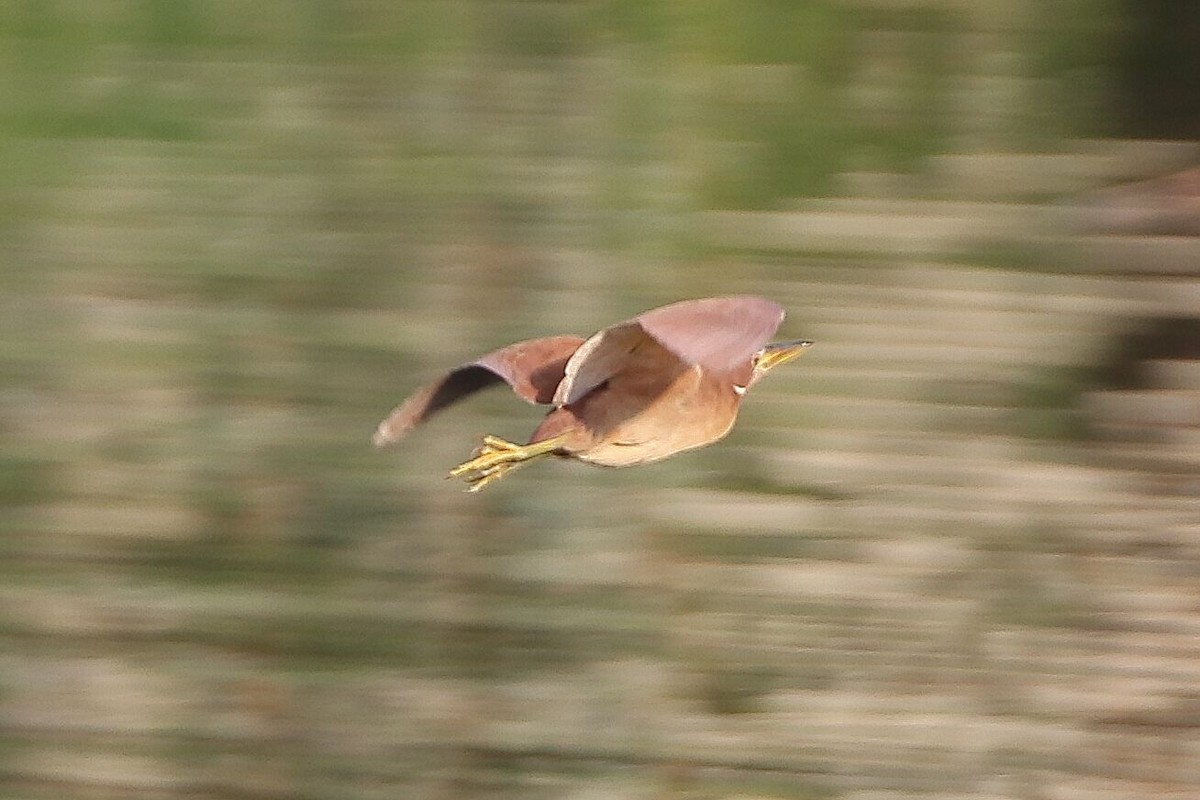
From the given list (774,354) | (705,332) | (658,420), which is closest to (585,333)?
(774,354)

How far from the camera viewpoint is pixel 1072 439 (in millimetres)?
1930

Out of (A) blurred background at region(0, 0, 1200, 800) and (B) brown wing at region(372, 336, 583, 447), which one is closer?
(B) brown wing at region(372, 336, 583, 447)

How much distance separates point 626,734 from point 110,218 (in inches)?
36.6

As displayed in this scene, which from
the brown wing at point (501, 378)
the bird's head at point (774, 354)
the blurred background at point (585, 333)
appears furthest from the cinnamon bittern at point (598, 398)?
the blurred background at point (585, 333)

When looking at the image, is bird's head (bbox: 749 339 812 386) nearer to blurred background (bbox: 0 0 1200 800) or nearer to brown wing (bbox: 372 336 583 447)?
brown wing (bbox: 372 336 583 447)

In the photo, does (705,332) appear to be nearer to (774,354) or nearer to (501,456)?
(501,456)

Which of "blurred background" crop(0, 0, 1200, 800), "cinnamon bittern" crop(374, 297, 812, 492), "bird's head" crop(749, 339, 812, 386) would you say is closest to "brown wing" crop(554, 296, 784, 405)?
"cinnamon bittern" crop(374, 297, 812, 492)

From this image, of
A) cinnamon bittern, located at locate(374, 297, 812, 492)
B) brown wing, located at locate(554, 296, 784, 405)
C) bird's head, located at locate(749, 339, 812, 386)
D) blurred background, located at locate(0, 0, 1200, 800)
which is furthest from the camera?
blurred background, located at locate(0, 0, 1200, 800)

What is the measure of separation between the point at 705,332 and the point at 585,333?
868 mm

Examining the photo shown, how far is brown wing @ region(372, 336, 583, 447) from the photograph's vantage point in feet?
4.09

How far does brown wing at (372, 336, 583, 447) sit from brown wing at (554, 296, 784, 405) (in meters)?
0.04

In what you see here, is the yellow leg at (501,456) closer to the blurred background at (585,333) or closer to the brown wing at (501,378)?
the brown wing at (501,378)

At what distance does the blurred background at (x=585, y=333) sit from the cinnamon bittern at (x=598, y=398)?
610 mm

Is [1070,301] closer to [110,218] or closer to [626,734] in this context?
[626,734]
